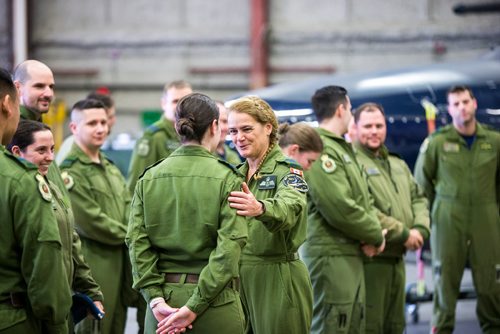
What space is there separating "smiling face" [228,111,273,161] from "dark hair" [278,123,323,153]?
54 cm

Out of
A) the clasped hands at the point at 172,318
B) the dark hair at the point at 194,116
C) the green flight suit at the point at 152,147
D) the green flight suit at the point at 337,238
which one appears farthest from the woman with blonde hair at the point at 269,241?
the green flight suit at the point at 152,147

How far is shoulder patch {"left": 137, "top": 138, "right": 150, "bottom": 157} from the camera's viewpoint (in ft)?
18.2

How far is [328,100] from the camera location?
4578 millimetres

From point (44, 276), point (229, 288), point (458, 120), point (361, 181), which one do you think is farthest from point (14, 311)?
point (458, 120)

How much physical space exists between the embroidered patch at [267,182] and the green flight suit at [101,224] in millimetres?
1223

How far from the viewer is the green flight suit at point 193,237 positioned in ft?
9.78

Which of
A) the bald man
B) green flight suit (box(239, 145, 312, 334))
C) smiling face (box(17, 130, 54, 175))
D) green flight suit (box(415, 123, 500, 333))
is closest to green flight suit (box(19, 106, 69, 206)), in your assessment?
the bald man

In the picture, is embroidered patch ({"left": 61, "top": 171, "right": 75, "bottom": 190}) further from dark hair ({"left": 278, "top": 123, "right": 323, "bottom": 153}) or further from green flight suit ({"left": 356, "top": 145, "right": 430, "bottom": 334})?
green flight suit ({"left": 356, "top": 145, "right": 430, "bottom": 334})

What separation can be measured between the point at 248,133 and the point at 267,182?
22 cm

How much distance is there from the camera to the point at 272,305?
11.9ft

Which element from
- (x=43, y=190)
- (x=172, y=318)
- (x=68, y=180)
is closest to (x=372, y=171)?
(x=68, y=180)

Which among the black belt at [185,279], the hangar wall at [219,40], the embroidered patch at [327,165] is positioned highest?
the hangar wall at [219,40]

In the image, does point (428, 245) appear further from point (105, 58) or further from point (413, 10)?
point (105, 58)

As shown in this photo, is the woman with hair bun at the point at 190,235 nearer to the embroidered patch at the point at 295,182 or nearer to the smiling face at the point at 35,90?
the embroidered patch at the point at 295,182
